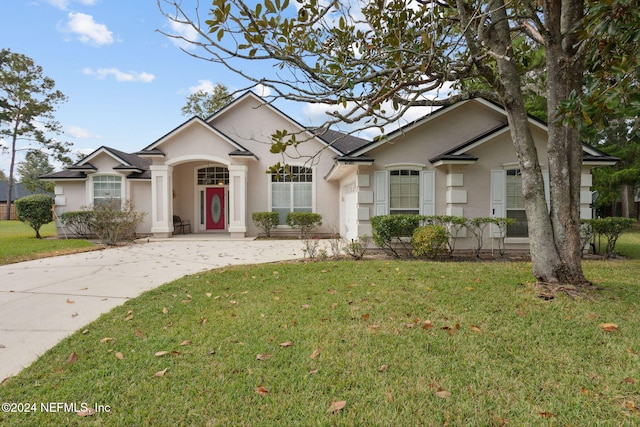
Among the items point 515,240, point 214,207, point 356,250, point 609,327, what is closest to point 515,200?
point 515,240

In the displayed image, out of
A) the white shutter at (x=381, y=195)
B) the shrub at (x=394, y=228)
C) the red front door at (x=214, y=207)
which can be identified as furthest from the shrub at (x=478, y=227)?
the red front door at (x=214, y=207)

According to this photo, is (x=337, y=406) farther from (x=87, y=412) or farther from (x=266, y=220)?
(x=266, y=220)

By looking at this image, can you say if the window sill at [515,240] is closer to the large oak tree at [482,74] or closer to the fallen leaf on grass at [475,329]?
the large oak tree at [482,74]

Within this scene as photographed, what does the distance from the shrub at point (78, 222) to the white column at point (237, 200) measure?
639cm

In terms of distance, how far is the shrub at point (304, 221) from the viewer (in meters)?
14.5

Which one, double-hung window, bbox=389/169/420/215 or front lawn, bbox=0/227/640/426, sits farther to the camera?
double-hung window, bbox=389/169/420/215

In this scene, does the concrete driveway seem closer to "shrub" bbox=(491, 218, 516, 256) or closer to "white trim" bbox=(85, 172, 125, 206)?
"white trim" bbox=(85, 172, 125, 206)

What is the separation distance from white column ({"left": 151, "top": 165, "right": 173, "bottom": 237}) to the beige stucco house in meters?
0.05

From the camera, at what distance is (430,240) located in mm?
8469

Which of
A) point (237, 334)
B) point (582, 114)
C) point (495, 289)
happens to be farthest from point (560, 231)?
point (237, 334)

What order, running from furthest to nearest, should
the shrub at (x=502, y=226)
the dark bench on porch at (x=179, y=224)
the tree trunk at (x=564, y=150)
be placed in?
the dark bench on porch at (x=179, y=224) → the shrub at (x=502, y=226) → the tree trunk at (x=564, y=150)

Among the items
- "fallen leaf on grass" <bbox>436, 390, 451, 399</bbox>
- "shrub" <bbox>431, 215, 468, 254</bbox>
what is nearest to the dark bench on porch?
"shrub" <bbox>431, 215, 468, 254</bbox>

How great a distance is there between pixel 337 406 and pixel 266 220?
40.9 ft

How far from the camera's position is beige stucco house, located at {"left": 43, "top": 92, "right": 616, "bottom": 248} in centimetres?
993
